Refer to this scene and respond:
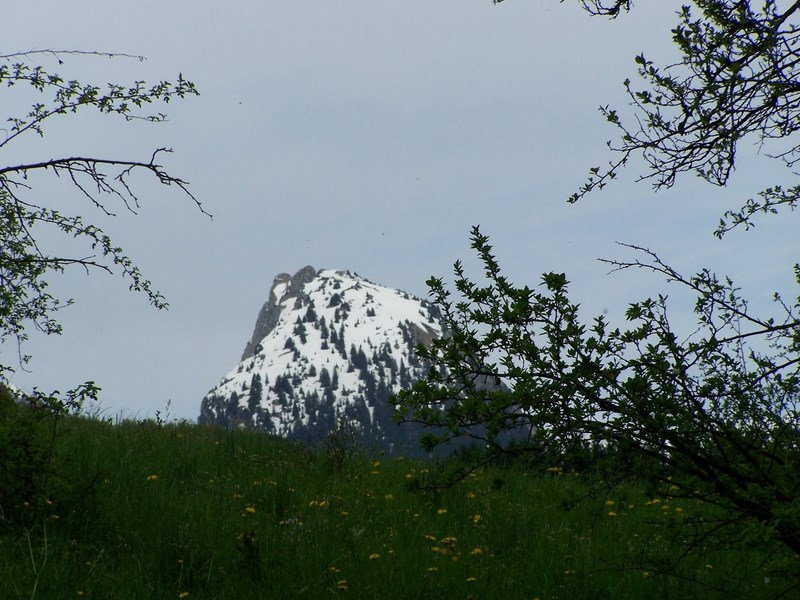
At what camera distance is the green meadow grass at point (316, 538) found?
17.3 feet

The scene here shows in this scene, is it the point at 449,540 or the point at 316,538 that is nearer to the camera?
the point at 316,538

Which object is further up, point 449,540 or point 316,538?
point 316,538

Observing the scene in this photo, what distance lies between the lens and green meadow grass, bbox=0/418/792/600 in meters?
→ 5.26

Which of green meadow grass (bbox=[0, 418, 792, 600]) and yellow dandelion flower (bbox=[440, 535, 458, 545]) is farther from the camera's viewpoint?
yellow dandelion flower (bbox=[440, 535, 458, 545])

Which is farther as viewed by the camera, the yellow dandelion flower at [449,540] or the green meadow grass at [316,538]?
the yellow dandelion flower at [449,540]

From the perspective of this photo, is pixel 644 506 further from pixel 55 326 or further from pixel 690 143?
pixel 55 326

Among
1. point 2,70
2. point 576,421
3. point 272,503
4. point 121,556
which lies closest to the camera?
point 576,421

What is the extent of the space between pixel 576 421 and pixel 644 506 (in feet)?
16.8

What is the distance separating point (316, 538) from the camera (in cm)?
615

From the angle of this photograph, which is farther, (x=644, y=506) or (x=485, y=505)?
(x=644, y=506)

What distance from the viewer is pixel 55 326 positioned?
8695 millimetres

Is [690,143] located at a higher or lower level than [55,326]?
lower

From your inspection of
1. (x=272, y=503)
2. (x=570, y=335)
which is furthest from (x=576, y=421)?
(x=272, y=503)

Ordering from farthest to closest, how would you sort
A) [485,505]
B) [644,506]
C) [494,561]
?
[644,506] < [485,505] < [494,561]
